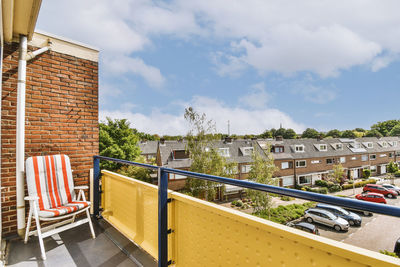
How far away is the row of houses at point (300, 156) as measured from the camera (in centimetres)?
2186

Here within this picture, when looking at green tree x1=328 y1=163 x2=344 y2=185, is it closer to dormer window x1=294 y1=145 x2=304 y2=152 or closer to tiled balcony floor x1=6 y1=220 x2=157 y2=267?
dormer window x1=294 y1=145 x2=304 y2=152

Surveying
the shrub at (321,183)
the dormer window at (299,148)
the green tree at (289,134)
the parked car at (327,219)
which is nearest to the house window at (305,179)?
the shrub at (321,183)

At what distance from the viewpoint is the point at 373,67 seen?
266ft

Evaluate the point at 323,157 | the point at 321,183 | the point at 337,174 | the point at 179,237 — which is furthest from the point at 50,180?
the point at 323,157

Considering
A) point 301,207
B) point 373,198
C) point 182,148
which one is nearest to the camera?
point 301,207

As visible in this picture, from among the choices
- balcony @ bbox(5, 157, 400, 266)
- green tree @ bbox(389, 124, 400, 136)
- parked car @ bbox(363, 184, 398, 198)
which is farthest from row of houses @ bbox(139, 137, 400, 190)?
green tree @ bbox(389, 124, 400, 136)

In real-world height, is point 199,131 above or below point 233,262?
above

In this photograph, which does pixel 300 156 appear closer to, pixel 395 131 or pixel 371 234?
pixel 371 234

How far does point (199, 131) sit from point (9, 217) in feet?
57.8

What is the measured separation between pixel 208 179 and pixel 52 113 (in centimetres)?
308

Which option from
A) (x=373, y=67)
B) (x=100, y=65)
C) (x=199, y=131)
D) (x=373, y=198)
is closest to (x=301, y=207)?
(x=373, y=198)

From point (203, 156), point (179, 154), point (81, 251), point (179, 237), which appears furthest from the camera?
point (179, 154)

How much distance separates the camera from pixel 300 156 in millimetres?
26734

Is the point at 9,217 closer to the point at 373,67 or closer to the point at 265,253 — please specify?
the point at 265,253
